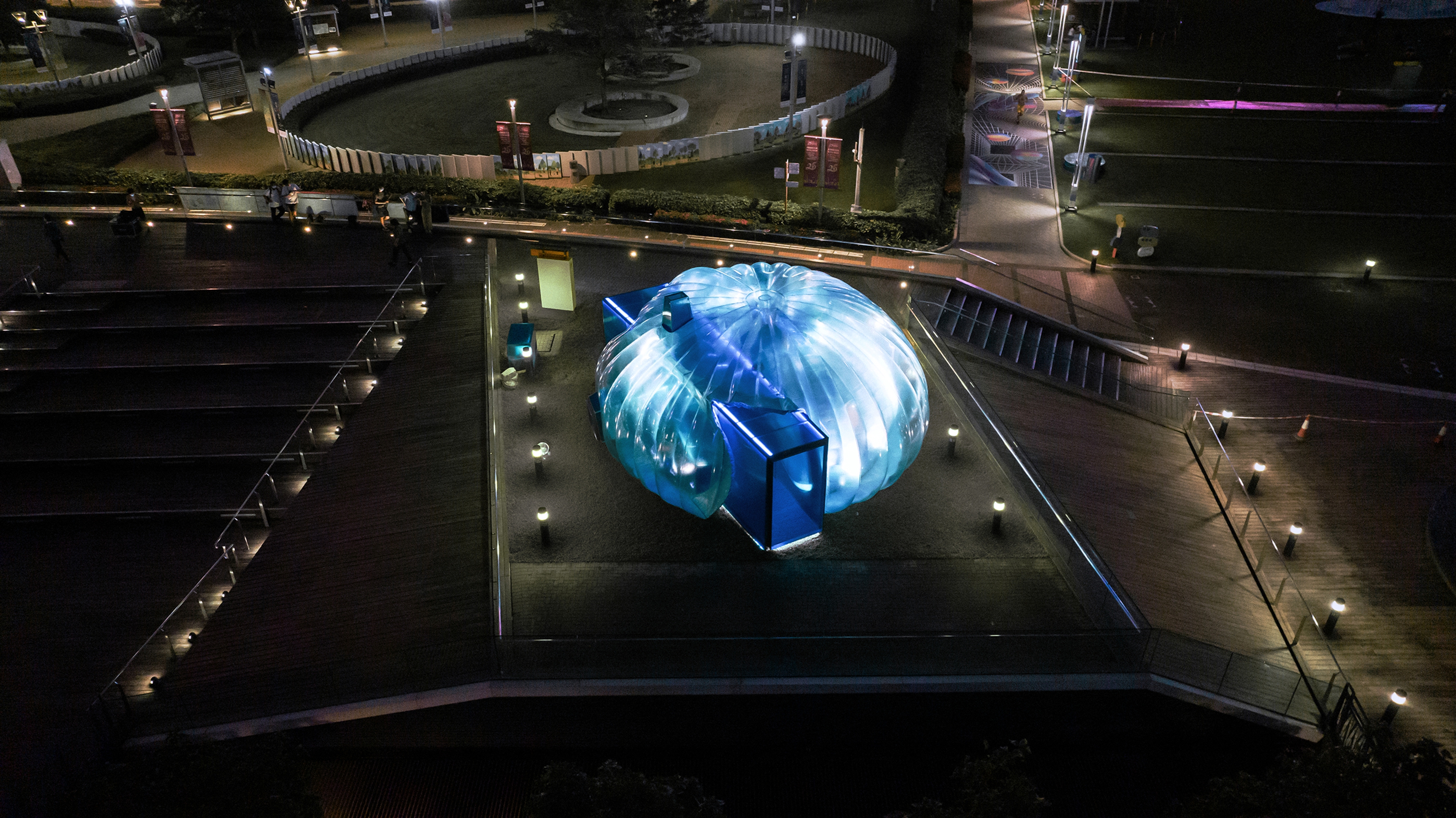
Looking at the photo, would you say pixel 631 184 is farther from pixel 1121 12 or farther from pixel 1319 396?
pixel 1121 12

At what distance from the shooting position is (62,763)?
503 inches

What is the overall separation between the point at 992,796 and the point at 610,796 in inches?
162

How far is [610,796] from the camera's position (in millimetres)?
9984

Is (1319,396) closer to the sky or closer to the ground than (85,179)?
closer to the ground

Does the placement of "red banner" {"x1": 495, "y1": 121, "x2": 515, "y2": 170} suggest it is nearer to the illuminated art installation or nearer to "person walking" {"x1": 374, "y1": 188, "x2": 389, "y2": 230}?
"person walking" {"x1": 374, "y1": 188, "x2": 389, "y2": 230}

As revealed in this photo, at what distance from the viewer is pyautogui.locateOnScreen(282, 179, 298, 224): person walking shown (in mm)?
30391

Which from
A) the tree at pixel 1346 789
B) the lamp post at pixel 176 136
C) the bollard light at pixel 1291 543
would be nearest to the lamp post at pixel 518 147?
the lamp post at pixel 176 136

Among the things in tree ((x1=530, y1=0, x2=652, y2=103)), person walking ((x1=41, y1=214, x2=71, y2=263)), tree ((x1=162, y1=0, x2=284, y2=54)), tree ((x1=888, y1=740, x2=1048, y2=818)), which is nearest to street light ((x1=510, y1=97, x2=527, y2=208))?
tree ((x1=530, y1=0, x2=652, y2=103))

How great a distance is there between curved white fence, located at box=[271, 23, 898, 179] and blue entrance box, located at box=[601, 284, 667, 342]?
15727 millimetres

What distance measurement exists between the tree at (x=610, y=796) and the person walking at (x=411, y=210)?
22142 mm

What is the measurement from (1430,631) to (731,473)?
41.3 feet

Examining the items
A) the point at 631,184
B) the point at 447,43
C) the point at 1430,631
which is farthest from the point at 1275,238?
the point at 447,43

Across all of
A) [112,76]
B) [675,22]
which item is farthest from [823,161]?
[112,76]

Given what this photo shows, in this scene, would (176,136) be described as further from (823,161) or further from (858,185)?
(858,185)
